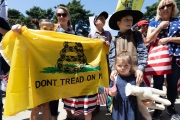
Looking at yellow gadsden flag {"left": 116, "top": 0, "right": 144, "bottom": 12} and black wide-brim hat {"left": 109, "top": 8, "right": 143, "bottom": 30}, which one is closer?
black wide-brim hat {"left": 109, "top": 8, "right": 143, "bottom": 30}

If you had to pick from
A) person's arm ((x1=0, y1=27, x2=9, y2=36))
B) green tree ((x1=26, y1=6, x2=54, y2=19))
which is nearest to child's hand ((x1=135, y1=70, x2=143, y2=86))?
person's arm ((x1=0, y1=27, x2=9, y2=36))

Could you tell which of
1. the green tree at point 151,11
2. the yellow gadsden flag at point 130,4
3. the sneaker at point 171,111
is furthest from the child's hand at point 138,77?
the green tree at point 151,11

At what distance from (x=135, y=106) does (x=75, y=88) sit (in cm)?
92

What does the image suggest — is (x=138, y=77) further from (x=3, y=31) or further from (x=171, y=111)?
(x=3, y=31)

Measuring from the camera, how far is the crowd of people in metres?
2.51

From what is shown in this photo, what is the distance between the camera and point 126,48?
111 inches

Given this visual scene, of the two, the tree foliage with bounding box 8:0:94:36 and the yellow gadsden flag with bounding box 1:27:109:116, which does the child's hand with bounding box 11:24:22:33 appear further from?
the tree foliage with bounding box 8:0:94:36

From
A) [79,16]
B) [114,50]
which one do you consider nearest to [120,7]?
[114,50]

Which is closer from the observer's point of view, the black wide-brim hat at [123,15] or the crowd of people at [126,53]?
the crowd of people at [126,53]

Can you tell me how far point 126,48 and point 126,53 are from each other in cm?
20

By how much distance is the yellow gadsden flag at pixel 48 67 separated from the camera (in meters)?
2.56

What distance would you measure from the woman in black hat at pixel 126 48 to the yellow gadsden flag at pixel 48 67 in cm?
46

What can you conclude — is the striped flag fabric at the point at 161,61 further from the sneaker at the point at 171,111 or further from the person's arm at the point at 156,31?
the sneaker at the point at 171,111

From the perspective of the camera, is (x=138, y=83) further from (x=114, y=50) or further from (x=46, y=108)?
(x=46, y=108)
